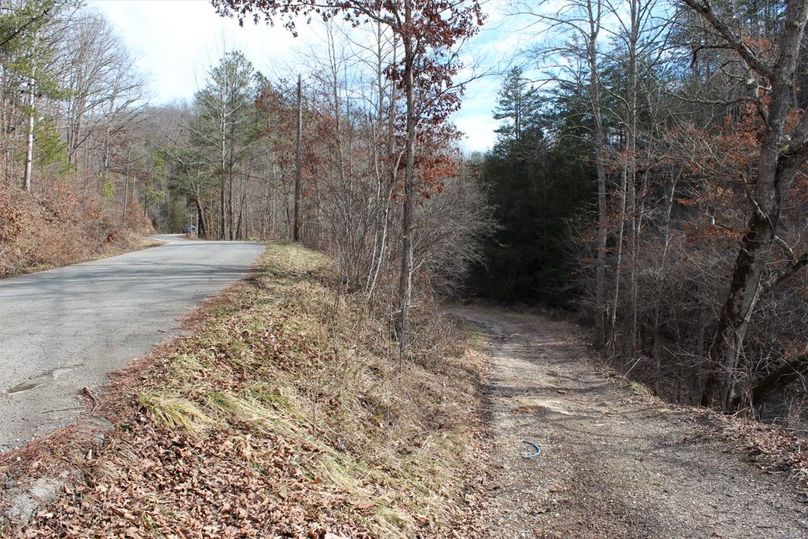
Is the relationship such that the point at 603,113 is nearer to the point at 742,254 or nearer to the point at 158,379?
the point at 742,254

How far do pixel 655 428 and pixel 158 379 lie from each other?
21.1 feet

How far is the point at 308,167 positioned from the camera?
2150 centimetres

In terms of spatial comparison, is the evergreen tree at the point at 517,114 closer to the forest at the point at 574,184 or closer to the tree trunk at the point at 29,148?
the forest at the point at 574,184

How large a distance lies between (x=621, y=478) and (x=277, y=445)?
379 cm

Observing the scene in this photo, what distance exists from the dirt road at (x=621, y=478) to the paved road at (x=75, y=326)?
4.02m

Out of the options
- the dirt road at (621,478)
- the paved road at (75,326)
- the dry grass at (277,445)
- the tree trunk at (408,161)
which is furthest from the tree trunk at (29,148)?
the dirt road at (621,478)

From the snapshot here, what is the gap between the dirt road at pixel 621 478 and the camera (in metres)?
4.76

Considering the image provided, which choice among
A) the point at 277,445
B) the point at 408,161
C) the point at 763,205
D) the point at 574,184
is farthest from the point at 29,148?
the point at 574,184

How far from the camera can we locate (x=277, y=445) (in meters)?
4.59

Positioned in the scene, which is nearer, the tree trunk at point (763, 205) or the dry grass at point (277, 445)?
the dry grass at point (277, 445)

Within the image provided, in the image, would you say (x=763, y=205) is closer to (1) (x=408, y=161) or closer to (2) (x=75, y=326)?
(1) (x=408, y=161)

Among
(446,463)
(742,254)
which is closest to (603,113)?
(742,254)

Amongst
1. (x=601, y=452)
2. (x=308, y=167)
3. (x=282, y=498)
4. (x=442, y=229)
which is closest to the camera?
(x=282, y=498)

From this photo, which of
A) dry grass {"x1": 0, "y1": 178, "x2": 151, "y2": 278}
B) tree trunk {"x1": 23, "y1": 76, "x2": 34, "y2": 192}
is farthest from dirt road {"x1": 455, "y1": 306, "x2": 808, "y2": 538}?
tree trunk {"x1": 23, "y1": 76, "x2": 34, "y2": 192}
